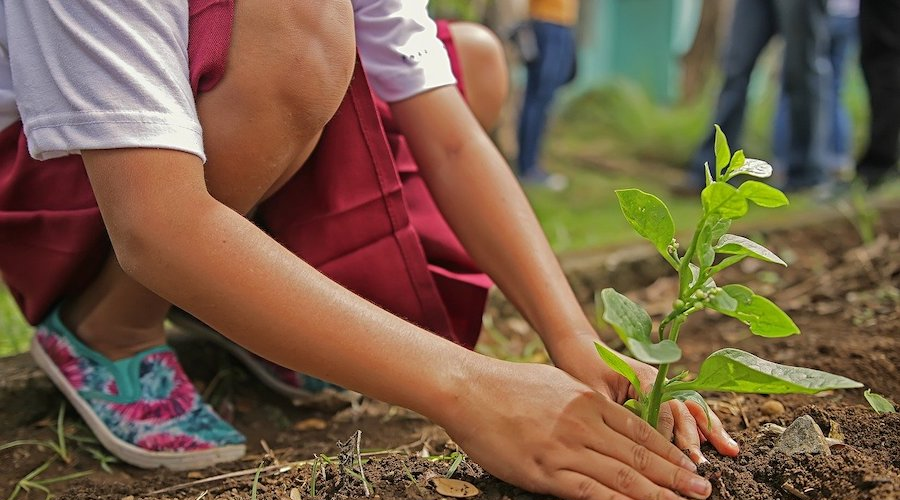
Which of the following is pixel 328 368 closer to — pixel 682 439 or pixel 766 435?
pixel 682 439

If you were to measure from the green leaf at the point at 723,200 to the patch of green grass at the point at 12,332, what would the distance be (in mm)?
1590

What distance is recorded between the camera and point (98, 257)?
57.2 inches

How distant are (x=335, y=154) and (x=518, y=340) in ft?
2.96

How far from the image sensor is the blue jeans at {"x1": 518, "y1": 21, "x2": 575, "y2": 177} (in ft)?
16.2

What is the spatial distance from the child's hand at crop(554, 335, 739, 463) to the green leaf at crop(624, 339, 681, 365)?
0.23 m

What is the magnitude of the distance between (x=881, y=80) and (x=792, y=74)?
371 mm

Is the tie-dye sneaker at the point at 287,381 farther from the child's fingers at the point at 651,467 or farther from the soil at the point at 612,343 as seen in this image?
the child's fingers at the point at 651,467

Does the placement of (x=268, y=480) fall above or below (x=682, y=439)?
below

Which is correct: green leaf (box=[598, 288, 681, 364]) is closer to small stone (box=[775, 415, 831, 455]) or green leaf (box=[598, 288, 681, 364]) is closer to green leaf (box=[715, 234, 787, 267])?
green leaf (box=[715, 234, 787, 267])

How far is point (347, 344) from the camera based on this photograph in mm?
1008

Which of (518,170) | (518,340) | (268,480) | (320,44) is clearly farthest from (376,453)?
(518,170)

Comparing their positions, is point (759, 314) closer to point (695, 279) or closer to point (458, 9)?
point (695, 279)

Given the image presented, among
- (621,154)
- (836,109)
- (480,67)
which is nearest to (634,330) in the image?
(480,67)

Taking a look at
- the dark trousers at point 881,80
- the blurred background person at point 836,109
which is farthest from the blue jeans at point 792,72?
the blurred background person at point 836,109
